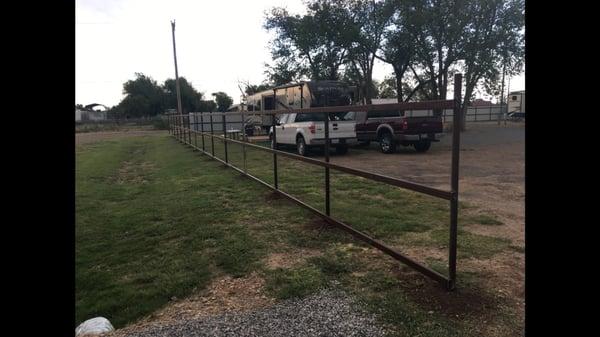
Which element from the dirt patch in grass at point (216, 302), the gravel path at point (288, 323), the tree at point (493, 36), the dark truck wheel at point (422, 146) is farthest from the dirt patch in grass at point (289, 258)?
the tree at point (493, 36)

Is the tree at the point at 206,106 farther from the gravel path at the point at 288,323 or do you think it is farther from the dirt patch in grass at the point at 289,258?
the gravel path at the point at 288,323

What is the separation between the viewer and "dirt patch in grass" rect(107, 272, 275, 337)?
338cm

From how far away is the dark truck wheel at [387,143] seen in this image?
48.9ft

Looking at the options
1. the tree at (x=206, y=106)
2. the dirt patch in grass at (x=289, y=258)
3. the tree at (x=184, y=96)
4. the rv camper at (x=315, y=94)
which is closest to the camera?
the dirt patch in grass at (x=289, y=258)

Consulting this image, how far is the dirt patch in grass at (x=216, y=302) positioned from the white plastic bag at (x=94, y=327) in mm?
110

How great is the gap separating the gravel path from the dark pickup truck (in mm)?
10503

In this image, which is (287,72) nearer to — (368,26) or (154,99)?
(368,26)

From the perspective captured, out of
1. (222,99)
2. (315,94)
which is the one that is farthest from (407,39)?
(222,99)

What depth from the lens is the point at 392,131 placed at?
14.9 m
